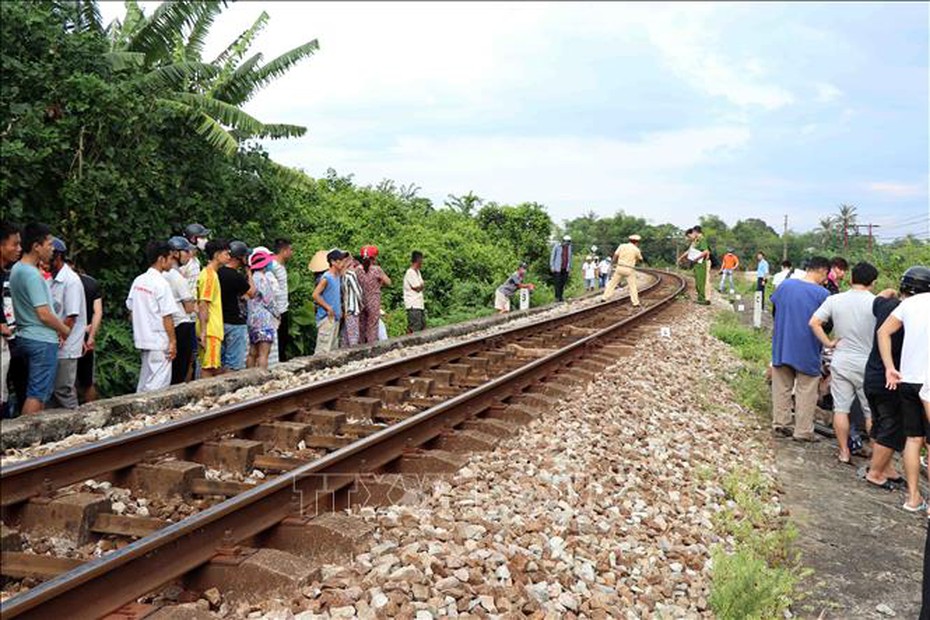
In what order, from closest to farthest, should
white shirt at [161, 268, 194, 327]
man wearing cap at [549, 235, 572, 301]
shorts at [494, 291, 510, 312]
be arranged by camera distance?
1. white shirt at [161, 268, 194, 327]
2. shorts at [494, 291, 510, 312]
3. man wearing cap at [549, 235, 572, 301]

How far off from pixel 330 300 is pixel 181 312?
283 cm

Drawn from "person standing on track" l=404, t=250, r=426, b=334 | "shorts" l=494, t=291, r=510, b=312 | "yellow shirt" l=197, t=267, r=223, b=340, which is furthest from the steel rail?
"shorts" l=494, t=291, r=510, b=312

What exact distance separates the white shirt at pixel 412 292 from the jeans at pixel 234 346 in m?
4.81

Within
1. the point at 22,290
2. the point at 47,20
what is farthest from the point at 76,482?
the point at 47,20

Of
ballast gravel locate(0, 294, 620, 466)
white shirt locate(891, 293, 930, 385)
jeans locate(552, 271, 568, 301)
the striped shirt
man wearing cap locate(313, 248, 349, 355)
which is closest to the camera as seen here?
ballast gravel locate(0, 294, 620, 466)

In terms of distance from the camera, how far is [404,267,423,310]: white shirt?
12.9 metres

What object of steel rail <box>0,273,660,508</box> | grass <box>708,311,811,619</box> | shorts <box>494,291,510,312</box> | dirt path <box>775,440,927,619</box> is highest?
shorts <box>494,291,510,312</box>

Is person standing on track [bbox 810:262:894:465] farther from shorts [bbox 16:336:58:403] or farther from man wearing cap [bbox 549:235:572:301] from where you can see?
man wearing cap [bbox 549:235:572:301]

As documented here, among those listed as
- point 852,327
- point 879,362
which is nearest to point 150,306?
point 879,362

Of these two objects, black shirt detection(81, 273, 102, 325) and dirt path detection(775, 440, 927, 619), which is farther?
black shirt detection(81, 273, 102, 325)

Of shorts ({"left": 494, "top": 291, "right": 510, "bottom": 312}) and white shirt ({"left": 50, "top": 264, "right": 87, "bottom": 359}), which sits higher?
white shirt ({"left": 50, "top": 264, "right": 87, "bottom": 359})

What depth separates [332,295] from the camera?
32.7 ft

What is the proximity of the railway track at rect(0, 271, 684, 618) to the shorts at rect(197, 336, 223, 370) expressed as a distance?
5.03ft

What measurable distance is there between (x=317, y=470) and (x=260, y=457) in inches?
30.2
